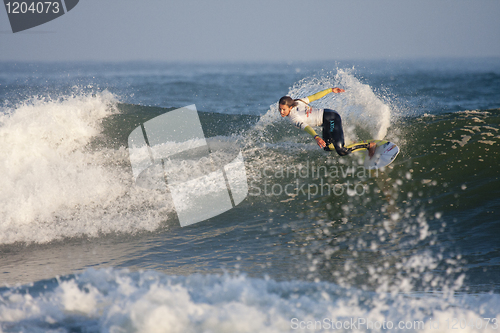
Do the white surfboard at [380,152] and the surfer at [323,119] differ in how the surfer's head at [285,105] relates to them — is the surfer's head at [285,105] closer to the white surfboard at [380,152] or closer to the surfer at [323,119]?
the surfer at [323,119]

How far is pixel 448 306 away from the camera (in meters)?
3.17

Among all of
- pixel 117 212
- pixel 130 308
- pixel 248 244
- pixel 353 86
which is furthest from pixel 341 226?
pixel 353 86

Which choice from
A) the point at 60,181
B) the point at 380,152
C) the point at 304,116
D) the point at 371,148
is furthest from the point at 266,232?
the point at 60,181

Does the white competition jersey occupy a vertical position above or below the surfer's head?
below

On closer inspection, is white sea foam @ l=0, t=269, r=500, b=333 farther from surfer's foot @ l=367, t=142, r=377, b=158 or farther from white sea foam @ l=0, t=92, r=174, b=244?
surfer's foot @ l=367, t=142, r=377, b=158

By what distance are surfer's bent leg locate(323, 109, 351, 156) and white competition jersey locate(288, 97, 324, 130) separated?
0.11 metres

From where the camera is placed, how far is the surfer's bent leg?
617 centimetres

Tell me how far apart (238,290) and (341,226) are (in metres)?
2.20

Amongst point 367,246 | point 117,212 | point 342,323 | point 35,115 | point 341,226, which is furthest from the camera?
point 35,115

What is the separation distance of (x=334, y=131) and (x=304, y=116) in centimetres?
60

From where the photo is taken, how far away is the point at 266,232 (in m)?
5.11

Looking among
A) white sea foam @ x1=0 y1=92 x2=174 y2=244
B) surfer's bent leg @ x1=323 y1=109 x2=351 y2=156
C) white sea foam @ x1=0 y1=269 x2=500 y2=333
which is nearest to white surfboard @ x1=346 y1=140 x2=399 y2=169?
surfer's bent leg @ x1=323 y1=109 x2=351 y2=156

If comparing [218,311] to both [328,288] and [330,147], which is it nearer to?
[328,288]

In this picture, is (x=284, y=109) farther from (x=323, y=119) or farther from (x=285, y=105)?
(x=323, y=119)
